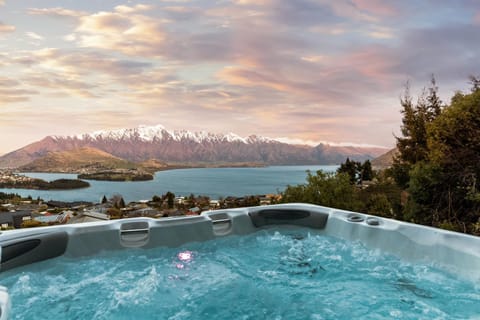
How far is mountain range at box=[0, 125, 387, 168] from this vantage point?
2568 cm

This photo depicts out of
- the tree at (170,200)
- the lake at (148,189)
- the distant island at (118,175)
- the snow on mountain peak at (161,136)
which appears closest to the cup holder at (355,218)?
the lake at (148,189)

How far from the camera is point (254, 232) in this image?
2.96m

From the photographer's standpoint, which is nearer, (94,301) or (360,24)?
(94,301)

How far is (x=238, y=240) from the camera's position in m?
2.78

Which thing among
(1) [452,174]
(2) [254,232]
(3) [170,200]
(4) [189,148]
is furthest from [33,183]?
(4) [189,148]

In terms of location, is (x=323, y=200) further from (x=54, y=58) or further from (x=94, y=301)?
(x=54, y=58)

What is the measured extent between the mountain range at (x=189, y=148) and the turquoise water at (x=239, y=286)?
20.2 meters

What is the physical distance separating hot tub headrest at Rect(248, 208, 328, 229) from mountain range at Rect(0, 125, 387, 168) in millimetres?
19889

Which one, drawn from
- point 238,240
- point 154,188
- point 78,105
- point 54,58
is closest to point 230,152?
point 154,188

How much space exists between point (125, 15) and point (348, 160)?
12.4m

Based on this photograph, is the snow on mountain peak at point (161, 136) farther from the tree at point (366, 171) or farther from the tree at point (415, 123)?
Result: the tree at point (415, 123)

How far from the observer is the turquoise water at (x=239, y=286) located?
5.11ft

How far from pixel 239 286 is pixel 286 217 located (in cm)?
131

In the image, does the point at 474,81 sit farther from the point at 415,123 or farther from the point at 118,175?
the point at 118,175
